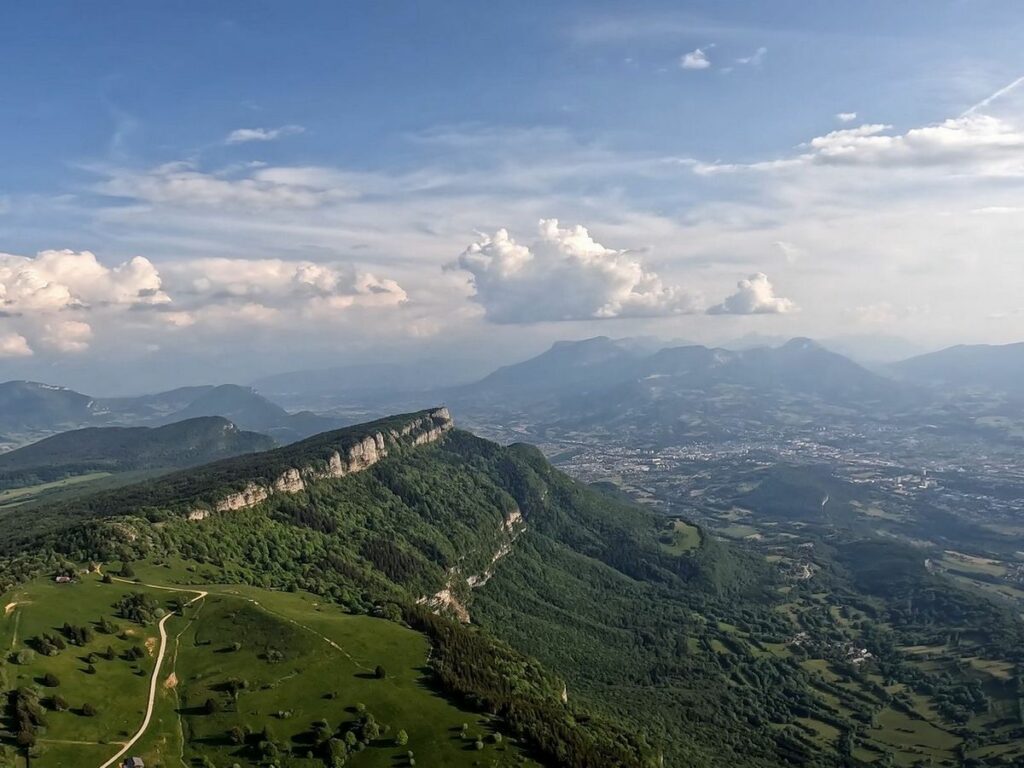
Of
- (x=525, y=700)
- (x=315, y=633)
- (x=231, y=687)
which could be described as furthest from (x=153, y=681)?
(x=525, y=700)

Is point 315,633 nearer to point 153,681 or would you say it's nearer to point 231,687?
point 231,687

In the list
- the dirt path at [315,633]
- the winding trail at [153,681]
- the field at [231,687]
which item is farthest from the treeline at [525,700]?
the winding trail at [153,681]

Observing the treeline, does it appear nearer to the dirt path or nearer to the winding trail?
the dirt path

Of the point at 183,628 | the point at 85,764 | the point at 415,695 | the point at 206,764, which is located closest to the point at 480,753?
the point at 415,695

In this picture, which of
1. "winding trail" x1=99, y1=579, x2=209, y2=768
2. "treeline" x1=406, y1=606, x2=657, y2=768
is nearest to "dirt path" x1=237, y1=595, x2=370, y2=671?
"winding trail" x1=99, y1=579, x2=209, y2=768

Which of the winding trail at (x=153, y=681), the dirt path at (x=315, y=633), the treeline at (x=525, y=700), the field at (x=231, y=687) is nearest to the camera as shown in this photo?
the winding trail at (x=153, y=681)

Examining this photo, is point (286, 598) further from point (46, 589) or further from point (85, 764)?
point (85, 764)

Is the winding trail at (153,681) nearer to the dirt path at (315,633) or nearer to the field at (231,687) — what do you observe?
the field at (231,687)

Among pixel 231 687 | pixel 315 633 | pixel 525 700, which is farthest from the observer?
pixel 315 633
